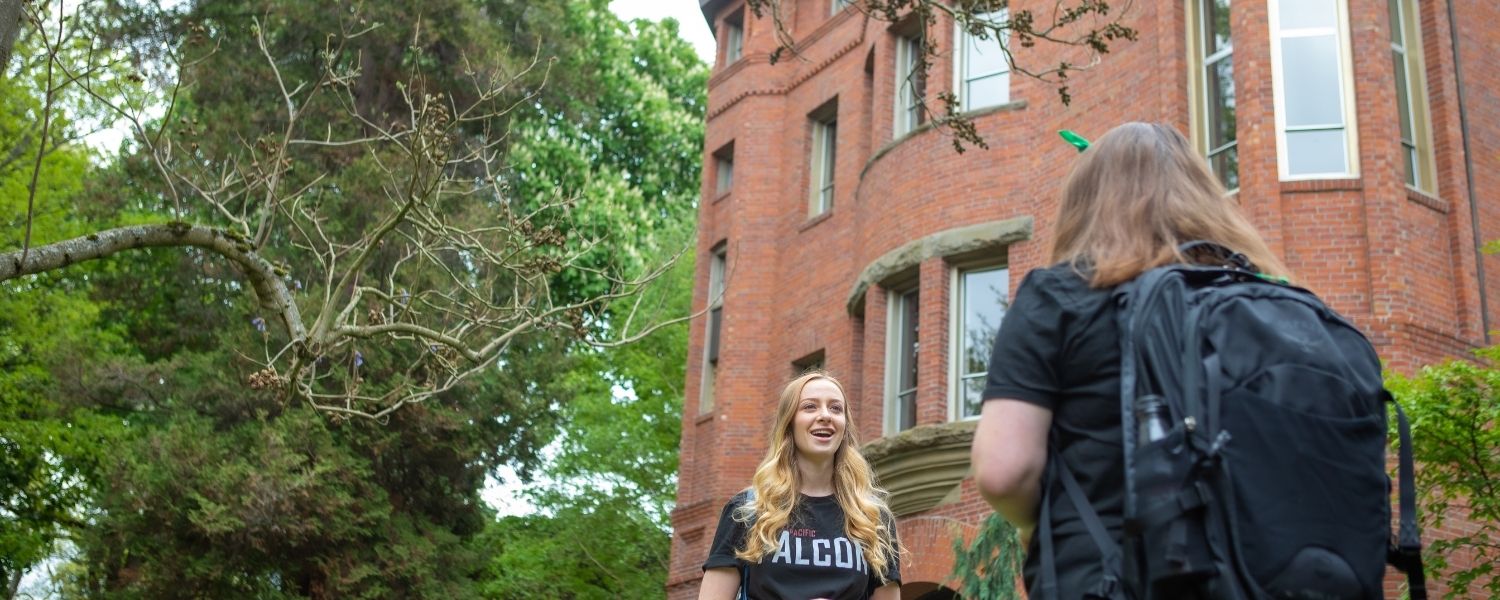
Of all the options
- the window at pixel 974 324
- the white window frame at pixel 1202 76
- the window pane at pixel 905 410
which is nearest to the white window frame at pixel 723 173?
the window pane at pixel 905 410

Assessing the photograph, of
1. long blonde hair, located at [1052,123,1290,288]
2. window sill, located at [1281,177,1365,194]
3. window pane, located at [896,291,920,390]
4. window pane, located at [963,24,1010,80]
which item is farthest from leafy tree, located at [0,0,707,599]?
long blonde hair, located at [1052,123,1290,288]

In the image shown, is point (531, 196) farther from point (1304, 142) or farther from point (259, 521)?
point (1304, 142)

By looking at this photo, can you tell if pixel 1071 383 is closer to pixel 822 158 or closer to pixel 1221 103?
pixel 1221 103

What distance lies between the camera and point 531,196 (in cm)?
3297

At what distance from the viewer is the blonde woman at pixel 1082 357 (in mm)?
2914

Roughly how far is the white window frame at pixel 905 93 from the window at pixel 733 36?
5259mm

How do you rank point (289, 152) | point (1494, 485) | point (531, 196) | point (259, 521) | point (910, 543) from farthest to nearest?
point (531, 196), point (289, 152), point (259, 521), point (910, 543), point (1494, 485)

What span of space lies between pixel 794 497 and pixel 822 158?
18018 mm

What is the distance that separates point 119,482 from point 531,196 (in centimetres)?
1250

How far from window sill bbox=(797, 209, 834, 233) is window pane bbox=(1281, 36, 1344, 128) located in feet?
24.5

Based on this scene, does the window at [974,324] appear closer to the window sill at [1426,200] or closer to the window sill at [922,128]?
the window sill at [922,128]

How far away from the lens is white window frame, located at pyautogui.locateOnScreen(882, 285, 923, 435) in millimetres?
19312

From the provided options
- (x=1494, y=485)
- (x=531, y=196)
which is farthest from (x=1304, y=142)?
(x=531, y=196)

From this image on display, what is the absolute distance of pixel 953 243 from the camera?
60.0 ft
